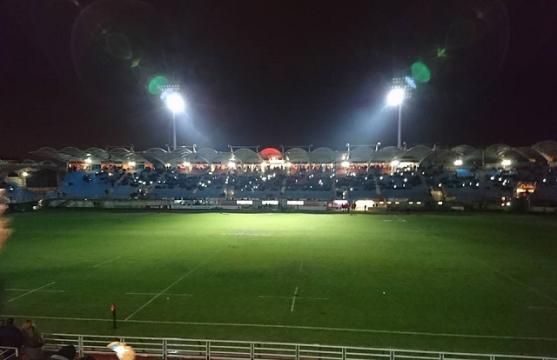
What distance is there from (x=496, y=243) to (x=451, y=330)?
18074 mm

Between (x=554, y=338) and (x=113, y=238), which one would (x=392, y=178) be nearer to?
(x=113, y=238)

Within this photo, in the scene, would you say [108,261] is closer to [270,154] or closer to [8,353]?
[8,353]

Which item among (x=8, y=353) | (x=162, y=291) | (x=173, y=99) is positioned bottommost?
(x=162, y=291)

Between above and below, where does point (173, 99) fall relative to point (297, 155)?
above

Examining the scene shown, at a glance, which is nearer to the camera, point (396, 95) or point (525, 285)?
point (525, 285)

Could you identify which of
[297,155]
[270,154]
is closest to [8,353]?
[297,155]

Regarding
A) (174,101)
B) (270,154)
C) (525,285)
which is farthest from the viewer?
(270,154)

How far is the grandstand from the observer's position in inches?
2256

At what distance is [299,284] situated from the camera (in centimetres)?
1895

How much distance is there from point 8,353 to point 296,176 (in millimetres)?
61736

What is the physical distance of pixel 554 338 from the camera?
505 inches

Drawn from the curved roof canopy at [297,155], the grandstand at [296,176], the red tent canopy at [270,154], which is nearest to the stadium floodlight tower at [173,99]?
the grandstand at [296,176]

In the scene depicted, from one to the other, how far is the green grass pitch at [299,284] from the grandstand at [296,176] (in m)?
22.8

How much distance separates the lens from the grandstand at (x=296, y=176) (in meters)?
57.3
